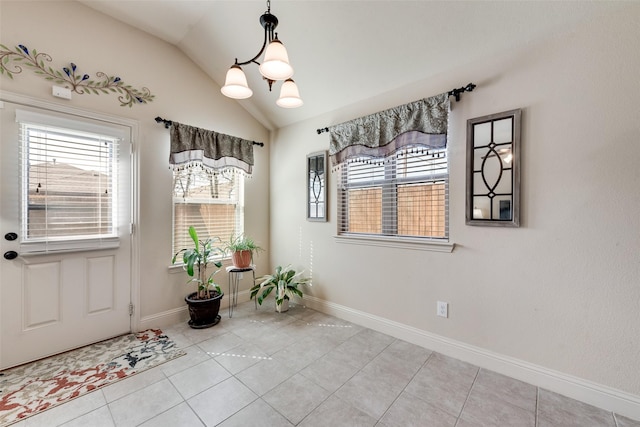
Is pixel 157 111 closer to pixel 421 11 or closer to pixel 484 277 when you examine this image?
pixel 421 11

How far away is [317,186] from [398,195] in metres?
1.05

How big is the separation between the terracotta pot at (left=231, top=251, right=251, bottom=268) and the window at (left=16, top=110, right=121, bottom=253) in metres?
1.16

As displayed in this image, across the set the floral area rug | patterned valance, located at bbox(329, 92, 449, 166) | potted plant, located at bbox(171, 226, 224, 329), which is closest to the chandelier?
patterned valance, located at bbox(329, 92, 449, 166)

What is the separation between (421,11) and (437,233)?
179cm

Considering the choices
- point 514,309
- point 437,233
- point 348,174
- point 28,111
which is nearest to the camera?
point 514,309

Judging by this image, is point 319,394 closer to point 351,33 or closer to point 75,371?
point 75,371

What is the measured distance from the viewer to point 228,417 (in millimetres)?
1602

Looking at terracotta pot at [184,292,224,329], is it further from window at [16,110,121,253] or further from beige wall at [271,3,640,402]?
beige wall at [271,3,640,402]

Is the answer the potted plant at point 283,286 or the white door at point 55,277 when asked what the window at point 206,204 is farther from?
the potted plant at point 283,286

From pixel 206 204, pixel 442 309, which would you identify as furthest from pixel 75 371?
pixel 442 309

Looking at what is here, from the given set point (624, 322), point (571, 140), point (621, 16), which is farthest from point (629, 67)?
point (624, 322)

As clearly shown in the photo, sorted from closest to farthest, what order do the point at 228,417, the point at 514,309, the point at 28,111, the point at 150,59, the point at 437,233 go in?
the point at 228,417 → the point at 514,309 → the point at 28,111 → the point at 437,233 → the point at 150,59

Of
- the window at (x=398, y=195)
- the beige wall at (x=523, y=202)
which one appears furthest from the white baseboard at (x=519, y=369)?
the window at (x=398, y=195)

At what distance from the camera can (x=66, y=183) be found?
231 cm
